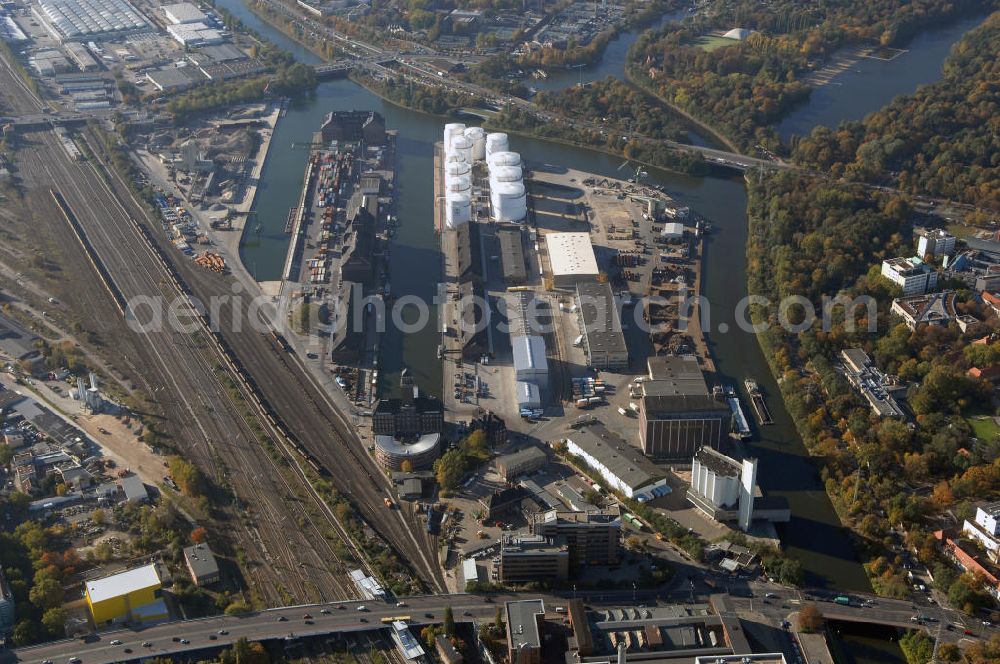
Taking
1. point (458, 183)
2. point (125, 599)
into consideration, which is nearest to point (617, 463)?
point (125, 599)

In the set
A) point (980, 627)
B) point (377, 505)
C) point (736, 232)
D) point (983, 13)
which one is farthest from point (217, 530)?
point (983, 13)

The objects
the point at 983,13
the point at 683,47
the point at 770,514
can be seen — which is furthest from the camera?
the point at 983,13

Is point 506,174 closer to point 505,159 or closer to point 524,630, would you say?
point 505,159

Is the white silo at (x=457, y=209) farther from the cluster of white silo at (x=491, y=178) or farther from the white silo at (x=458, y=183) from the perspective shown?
the white silo at (x=458, y=183)

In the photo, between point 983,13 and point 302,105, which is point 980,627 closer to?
point 302,105

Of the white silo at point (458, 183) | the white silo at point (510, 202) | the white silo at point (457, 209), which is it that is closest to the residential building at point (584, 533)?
the white silo at point (457, 209)

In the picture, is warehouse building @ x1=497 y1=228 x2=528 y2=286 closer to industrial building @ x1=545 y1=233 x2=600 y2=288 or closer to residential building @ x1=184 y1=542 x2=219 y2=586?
industrial building @ x1=545 y1=233 x2=600 y2=288
